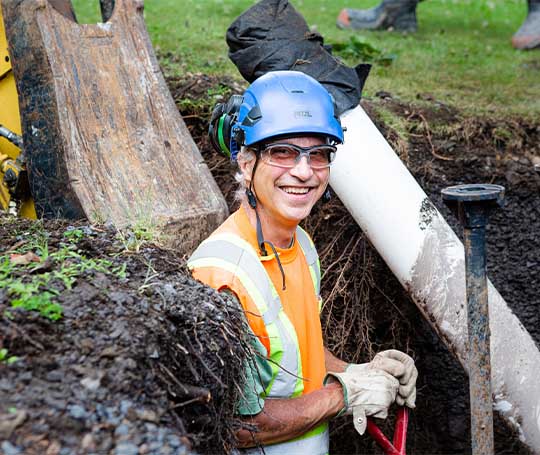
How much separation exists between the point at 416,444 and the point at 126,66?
2445mm

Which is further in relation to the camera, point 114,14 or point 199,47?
point 199,47

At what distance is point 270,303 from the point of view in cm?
258

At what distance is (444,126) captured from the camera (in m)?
4.68

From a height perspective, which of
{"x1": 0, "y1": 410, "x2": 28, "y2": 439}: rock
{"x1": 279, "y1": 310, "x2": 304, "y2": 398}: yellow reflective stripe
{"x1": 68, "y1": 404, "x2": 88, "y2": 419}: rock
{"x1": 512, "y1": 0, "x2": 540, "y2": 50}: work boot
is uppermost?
{"x1": 0, "y1": 410, "x2": 28, "y2": 439}: rock

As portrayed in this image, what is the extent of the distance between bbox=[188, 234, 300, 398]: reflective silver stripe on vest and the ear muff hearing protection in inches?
17.2

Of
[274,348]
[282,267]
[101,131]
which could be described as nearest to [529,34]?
[101,131]

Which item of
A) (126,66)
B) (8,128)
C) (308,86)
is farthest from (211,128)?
(8,128)

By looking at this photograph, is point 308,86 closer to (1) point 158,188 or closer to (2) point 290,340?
(2) point 290,340

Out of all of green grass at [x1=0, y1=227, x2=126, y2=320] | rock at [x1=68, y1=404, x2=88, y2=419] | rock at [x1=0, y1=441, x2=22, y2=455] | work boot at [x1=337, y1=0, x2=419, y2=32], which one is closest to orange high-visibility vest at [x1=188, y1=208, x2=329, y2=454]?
green grass at [x1=0, y1=227, x2=126, y2=320]

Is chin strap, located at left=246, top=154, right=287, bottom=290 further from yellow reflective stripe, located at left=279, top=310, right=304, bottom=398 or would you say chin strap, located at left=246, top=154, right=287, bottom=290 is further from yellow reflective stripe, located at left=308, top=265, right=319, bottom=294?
yellow reflective stripe, located at left=308, top=265, right=319, bottom=294

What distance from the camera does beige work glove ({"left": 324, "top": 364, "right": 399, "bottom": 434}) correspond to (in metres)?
2.78

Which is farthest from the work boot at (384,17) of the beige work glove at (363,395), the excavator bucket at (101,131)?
the beige work glove at (363,395)

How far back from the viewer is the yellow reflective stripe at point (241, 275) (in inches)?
99.7

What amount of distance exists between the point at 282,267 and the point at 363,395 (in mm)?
529
